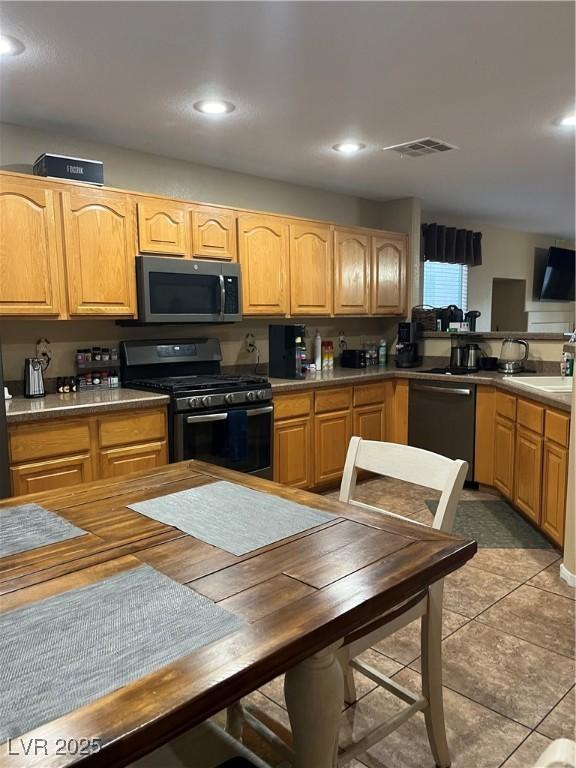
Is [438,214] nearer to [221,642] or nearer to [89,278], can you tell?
[89,278]

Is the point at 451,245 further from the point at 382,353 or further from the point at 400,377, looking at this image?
the point at 400,377

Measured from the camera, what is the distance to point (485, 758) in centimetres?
168

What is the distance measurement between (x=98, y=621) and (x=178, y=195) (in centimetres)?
347

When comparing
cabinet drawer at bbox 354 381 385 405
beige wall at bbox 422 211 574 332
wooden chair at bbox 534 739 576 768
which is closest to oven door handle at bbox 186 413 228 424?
cabinet drawer at bbox 354 381 385 405

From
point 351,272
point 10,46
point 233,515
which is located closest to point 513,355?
point 351,272

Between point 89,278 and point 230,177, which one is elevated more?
point 230,177

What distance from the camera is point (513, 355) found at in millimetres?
4504

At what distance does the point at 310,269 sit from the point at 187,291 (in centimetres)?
115

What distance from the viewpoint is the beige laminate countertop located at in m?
3.31

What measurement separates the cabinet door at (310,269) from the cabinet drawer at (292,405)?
2.31 feet

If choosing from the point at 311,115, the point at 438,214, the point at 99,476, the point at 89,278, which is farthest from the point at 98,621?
the point at 438,214

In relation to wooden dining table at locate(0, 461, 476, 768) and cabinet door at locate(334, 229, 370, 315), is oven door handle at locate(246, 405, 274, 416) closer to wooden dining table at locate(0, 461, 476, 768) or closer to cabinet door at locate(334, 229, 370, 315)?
cabinet door at locate(334, 229, 370, 315)

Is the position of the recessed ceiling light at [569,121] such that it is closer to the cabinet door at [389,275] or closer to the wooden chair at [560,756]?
the cabinet door at [389,275]

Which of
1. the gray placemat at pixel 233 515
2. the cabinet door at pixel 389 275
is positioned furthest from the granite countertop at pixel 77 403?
the cabinet door at pixel 389 275
